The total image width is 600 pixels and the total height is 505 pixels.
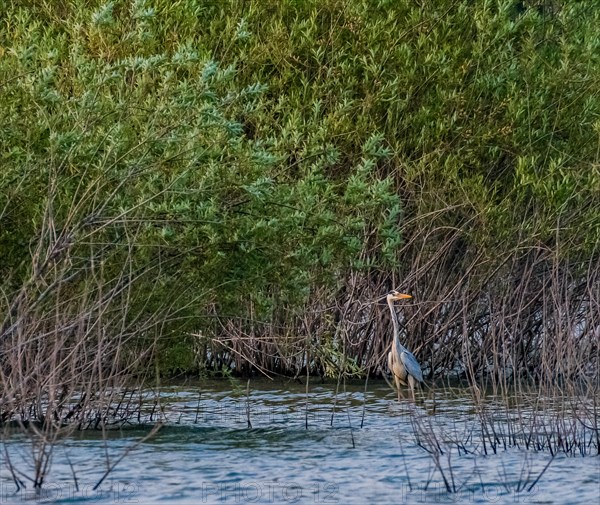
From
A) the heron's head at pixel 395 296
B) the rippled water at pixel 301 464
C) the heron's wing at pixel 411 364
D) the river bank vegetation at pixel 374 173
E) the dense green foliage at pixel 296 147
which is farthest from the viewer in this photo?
the heron's head at pixel 395 296

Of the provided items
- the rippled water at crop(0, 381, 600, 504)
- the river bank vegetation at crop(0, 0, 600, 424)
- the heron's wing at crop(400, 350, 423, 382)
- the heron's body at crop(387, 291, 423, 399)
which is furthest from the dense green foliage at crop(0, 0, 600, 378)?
the rippled water at crop(0, 381, 600, 504)

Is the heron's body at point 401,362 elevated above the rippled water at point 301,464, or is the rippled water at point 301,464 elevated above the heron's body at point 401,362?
the heron's body at point 401,362

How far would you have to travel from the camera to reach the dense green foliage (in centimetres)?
1214

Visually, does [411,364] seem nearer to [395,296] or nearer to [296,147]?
[395,296]

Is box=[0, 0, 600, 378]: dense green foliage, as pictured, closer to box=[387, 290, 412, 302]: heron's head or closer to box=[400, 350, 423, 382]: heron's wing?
box=[387, 290, 412, 302]: heron's head

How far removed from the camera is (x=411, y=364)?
15.7m

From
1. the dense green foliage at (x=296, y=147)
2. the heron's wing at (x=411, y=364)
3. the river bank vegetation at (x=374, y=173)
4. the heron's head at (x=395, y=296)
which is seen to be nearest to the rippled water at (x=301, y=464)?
the river bank vegetation at (x=374, y=173)

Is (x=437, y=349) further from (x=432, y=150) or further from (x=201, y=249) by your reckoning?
(x=201, y=249)

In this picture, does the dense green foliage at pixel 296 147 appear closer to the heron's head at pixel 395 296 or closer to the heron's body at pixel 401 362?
the heron's head at pixel 395 296

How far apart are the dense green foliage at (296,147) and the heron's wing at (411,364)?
75 centimetres

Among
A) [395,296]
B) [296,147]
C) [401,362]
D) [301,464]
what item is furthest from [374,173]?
[301,464]

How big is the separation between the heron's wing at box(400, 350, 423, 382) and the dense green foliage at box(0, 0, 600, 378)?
75cm

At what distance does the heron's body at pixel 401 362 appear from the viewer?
15664 mm

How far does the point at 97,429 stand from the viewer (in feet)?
41.1
